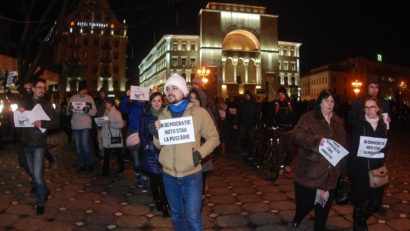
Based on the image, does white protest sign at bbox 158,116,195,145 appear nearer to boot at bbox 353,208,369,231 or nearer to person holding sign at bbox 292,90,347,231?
person holding sign at bbox 292,90,347,231

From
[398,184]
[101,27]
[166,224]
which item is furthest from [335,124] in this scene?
[101,27]

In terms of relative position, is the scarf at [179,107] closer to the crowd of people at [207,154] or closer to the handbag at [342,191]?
the crowd of people at [207,154]

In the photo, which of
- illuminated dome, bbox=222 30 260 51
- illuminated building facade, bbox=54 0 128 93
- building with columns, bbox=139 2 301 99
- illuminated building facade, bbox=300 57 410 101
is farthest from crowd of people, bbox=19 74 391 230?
illuminated building facade, bbox=300 57 410 101

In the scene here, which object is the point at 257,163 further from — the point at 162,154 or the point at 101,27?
the point at 101,27

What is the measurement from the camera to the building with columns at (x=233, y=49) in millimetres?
81812

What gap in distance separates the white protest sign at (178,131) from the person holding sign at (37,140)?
2.75m

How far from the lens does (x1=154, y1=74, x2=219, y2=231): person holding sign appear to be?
3.84 meters

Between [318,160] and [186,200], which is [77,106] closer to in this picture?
[186,200]

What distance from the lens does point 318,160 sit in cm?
446

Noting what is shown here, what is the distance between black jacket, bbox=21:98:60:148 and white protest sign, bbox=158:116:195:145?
9.08 ft

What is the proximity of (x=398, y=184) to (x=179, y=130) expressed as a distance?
6.10 metres

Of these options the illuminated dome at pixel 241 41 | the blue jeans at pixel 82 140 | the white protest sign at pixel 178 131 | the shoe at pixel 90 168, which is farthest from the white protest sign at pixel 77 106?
the illuminated dome at pixel 241 41

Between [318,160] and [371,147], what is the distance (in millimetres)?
759

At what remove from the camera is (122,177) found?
8.73 meters
